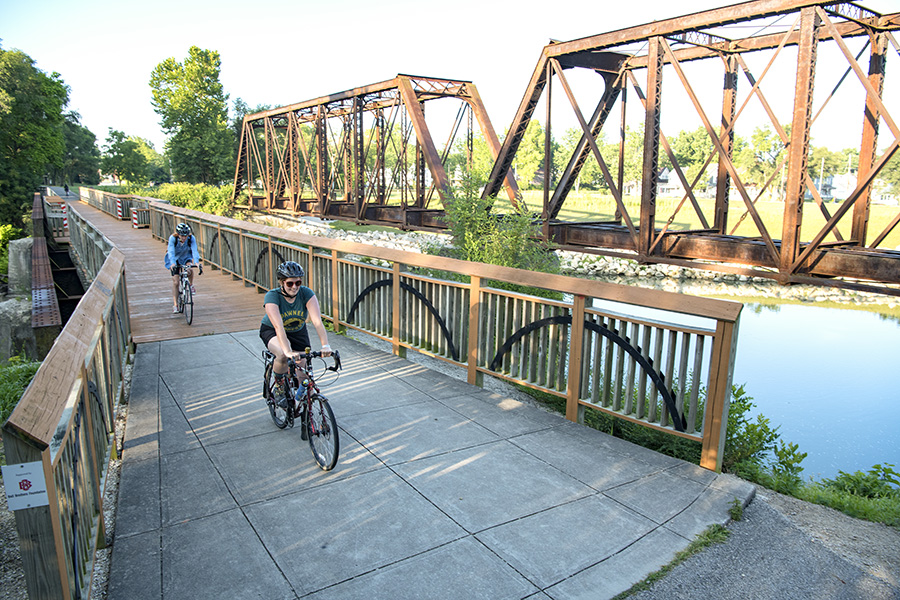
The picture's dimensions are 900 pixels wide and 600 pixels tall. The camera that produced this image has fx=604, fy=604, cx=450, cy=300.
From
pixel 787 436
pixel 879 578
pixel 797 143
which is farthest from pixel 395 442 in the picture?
pixel 787 436

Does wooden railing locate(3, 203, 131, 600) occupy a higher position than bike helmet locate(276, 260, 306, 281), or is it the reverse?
bike helmet locate(276, 260, 306, 281)

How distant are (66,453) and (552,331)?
4285 millimetres

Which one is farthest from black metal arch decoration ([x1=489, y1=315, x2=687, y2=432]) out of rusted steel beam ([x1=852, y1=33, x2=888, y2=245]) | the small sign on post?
rusted steel beam ([x1=852, y1=33, x2=888, y2=245])

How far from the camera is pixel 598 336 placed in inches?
223

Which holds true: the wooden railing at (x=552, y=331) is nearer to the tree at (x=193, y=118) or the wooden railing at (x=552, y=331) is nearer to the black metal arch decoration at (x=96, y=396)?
the black metal arch decoration at (x=96, y=396)

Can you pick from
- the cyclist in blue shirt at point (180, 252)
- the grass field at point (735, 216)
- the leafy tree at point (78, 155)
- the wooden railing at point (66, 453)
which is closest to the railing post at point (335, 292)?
the cyclist in blue shirt at point (180, 252)

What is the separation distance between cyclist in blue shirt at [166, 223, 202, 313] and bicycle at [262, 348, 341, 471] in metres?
6.07

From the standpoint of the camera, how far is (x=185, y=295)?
34.5ft

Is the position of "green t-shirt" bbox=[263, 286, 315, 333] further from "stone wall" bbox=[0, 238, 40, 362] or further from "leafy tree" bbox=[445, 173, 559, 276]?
"stone wall" bbox=[0, 238, 40, 362]

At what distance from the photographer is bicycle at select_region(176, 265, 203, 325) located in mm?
10445

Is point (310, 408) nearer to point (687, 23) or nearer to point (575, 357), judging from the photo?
point (575, 357)

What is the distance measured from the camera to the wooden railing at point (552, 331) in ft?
16.3

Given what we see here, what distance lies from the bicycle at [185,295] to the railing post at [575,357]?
23.3ft

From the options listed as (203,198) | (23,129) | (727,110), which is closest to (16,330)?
(727,110)
